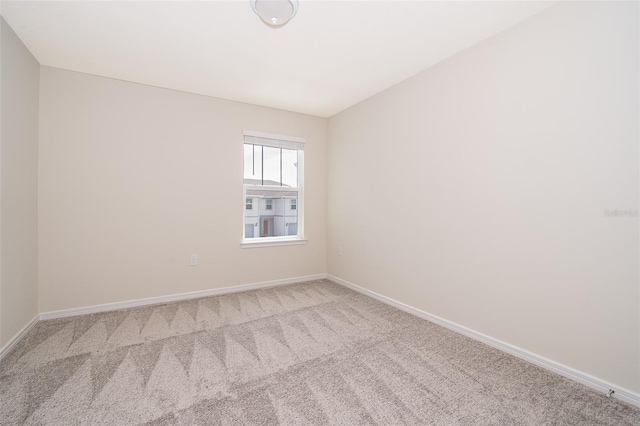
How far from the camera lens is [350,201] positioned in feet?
12.2

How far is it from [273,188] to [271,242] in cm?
77

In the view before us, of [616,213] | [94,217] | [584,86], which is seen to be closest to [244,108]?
[94,217]

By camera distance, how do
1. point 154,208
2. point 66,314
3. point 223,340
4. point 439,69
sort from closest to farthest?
point 223,340
point 439,69
point 66,314
point 154,208

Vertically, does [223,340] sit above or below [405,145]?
below

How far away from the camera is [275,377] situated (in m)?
1.78

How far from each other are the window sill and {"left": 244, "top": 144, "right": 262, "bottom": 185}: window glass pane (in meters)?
0.80

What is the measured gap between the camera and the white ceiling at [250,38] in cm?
187

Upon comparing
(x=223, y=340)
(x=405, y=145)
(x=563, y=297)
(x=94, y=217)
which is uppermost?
(x=405, y=145)

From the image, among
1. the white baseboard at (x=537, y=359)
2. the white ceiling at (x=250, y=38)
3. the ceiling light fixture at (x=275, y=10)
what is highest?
the white ceiling at (x=250, y=38)

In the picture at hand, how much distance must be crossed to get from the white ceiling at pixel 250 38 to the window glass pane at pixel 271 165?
968 millimetres

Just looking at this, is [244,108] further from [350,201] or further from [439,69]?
[439,69]

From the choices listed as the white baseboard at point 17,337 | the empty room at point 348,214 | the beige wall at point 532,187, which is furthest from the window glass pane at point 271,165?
the white baseboard at point 17,337

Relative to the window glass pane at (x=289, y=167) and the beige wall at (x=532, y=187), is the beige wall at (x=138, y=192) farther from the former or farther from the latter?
the beige wall at (x=532, y=187)

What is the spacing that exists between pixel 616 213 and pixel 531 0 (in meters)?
1.45
